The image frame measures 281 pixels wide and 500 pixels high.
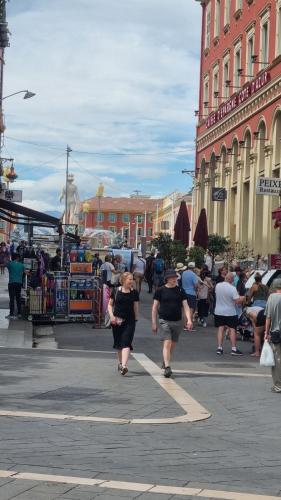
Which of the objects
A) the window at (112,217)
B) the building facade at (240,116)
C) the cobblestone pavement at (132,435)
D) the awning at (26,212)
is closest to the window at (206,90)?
the building facade at (240,116)

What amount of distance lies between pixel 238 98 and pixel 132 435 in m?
32.4

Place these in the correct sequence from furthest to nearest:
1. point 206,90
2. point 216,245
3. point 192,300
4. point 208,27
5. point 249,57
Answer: point 206,90, point 208,27, point 249,57, point 216,245, point 192,300

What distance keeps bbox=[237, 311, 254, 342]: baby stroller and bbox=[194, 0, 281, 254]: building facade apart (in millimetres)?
14201

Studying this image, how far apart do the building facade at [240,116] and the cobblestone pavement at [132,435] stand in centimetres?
2075

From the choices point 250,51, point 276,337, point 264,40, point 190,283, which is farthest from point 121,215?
point 276,337

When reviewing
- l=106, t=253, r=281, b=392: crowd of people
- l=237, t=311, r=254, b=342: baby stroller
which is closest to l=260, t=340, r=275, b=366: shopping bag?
l=106, t=253, r=281, b=392: crowd of people

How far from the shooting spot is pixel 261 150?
35.2 metres

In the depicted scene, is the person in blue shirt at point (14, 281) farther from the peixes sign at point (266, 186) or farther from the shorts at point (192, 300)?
the peixes sign at point (266, 186)

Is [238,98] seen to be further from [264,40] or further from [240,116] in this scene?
[264,40]

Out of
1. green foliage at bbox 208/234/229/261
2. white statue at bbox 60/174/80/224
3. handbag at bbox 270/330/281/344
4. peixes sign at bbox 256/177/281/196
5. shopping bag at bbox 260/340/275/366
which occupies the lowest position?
shopping bag at bbox 260/340/275/366

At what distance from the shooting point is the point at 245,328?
18844mm

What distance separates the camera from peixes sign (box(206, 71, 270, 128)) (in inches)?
1358

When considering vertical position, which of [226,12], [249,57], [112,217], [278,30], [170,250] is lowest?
[170,250]

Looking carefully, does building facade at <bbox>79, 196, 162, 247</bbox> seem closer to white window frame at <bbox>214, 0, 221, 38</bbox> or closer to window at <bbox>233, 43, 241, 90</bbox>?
white window frame at <bbox>214, 0, 221, 38</bbox>
